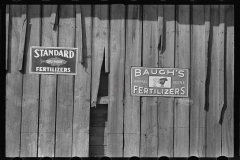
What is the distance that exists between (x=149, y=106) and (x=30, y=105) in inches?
83.5

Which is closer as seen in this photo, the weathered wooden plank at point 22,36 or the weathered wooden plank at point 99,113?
the weathered wooden plank at point 22,36

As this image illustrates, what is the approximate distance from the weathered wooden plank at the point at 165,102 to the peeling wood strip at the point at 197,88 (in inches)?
14.6

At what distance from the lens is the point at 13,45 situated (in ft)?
19.0

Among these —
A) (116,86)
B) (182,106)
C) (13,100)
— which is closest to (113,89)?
(116,86)

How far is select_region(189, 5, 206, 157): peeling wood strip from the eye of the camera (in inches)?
230

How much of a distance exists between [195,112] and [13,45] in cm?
349

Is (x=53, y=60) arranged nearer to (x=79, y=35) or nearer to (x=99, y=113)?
(x=79, y=35)

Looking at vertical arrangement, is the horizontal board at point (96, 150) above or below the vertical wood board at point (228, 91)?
below

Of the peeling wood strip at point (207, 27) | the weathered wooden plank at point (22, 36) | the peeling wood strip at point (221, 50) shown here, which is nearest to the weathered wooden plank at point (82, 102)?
the weathered wooden plank at point (22, 36)

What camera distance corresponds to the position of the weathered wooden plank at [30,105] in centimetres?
575

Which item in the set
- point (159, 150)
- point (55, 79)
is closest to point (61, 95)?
point (55, 79)

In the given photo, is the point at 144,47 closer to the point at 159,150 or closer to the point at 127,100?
the point at 127,100

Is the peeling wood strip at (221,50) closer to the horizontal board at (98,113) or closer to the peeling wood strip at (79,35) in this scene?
the horizontal board at (98,113)

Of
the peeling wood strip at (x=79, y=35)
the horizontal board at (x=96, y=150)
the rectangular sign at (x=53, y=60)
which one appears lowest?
the horizontal board at (x=96, y=150)
